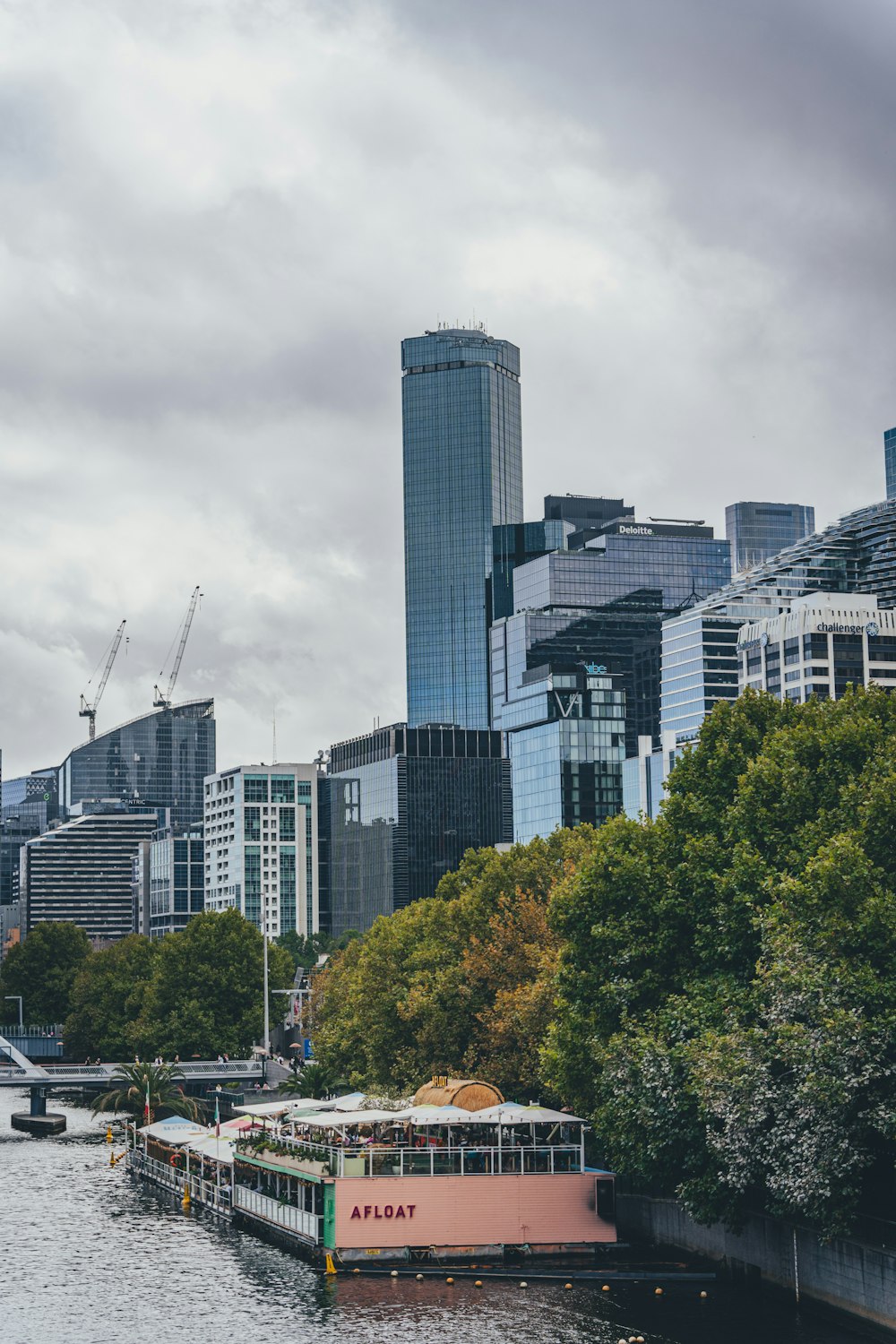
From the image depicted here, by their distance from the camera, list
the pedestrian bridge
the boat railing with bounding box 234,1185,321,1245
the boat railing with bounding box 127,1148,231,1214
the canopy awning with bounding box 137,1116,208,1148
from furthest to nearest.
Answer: the pedestrian bridge → the canopy awning with bounding box 137,1116,208,1148 → the boat railing with bounding box 127,1148,231,1214 → the boat railing with bounding box 234,1185,321,1245

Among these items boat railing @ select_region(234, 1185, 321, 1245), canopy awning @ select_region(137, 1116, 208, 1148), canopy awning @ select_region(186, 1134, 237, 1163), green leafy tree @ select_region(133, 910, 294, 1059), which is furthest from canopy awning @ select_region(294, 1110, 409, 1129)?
green leafy tree @ select_region(133, 910, 294, 1059)

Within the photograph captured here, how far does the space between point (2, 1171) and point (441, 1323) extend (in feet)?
211

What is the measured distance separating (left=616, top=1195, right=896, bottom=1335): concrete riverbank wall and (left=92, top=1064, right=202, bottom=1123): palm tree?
194 feet

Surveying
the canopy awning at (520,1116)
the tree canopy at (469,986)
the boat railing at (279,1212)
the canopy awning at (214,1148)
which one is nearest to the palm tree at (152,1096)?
the tree canopy at (469,986)

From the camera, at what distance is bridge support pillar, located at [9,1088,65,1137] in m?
156

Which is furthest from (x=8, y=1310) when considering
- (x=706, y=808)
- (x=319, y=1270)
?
(x=706, y=808)

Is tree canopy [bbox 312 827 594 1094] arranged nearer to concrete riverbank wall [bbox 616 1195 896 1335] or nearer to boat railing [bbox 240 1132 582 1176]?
boat railing [bbox 240 1132 582 1176]

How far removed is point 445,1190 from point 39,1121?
8178cm

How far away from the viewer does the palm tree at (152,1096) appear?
142375mm

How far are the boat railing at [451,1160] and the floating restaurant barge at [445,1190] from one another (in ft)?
0.20

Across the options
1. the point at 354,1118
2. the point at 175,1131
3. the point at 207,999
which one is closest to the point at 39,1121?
the point at 207,999

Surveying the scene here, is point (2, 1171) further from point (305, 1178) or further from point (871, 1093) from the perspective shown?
point (871, 1093)

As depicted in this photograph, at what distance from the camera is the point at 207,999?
601ft

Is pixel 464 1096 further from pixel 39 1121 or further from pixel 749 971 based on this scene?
pixel 39 1121
